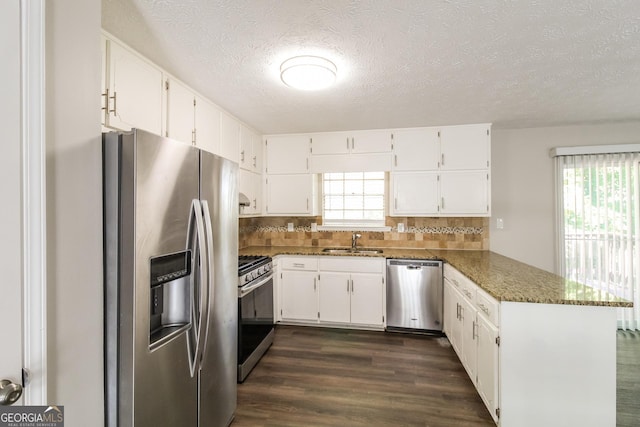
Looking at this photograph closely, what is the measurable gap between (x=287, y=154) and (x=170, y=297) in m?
2.67

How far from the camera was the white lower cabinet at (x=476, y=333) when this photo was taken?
1778 mm

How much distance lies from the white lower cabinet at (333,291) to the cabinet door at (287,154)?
1186mm

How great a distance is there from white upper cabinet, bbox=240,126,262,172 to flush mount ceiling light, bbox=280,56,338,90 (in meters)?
1.42

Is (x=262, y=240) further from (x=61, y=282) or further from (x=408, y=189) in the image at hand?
(x=61, y=282)

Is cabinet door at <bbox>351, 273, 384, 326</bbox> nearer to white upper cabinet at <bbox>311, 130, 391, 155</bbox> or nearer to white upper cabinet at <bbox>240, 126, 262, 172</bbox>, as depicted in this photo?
white upper cabinet at <bbox>311, 130, 391, 155</bbox>

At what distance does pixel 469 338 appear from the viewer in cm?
228

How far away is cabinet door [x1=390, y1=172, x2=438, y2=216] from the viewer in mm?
3424

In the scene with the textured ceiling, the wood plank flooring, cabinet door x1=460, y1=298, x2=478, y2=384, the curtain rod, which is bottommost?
the wood plank flooring

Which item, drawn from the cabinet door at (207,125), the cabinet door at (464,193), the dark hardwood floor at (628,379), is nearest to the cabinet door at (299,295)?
the cabinet door at (207,125)

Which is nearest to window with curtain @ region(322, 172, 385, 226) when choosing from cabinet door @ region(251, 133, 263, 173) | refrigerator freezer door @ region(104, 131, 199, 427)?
cabinet door @ region(251, 133, 263, 173)

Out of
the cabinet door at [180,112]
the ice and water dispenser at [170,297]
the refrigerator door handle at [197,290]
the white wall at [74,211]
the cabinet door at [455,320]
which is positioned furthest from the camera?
the cabinet door at [455,320]

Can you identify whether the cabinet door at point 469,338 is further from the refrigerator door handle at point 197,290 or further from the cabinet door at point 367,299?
the refrigerator door handle at point 197,290
